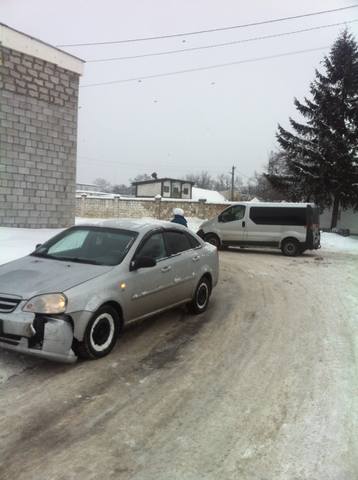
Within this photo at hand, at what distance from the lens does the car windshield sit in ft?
18.8

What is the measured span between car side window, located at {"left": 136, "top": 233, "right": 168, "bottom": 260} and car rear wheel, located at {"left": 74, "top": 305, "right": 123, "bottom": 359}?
0.97 m

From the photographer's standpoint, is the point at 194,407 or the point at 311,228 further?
the point at 311,228

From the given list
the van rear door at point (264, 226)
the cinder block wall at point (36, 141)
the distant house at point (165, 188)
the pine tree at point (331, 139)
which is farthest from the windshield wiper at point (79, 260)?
the distant house at point (165, 188)

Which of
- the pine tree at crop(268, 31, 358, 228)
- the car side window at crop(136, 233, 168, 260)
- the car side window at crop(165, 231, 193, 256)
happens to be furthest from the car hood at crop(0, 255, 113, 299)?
the pine tree at crop(268, 31, 358, 228)

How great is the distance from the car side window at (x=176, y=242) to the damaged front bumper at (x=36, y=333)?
7.95 ft

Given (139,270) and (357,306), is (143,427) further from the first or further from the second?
(357,306)

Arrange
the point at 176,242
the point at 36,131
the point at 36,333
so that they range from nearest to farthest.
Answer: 1. the point at 36,333
2. the point at 176,242
3. the point at 36,131

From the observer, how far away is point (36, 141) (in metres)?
15.8

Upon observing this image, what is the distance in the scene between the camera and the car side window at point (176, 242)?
6.70 m

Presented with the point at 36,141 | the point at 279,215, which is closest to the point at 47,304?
the point at 36,141

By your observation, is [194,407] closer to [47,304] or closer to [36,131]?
[47,304]

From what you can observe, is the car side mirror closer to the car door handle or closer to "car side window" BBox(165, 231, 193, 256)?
the car door handle

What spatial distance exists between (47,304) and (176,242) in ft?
8.94

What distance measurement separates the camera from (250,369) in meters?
4.98
